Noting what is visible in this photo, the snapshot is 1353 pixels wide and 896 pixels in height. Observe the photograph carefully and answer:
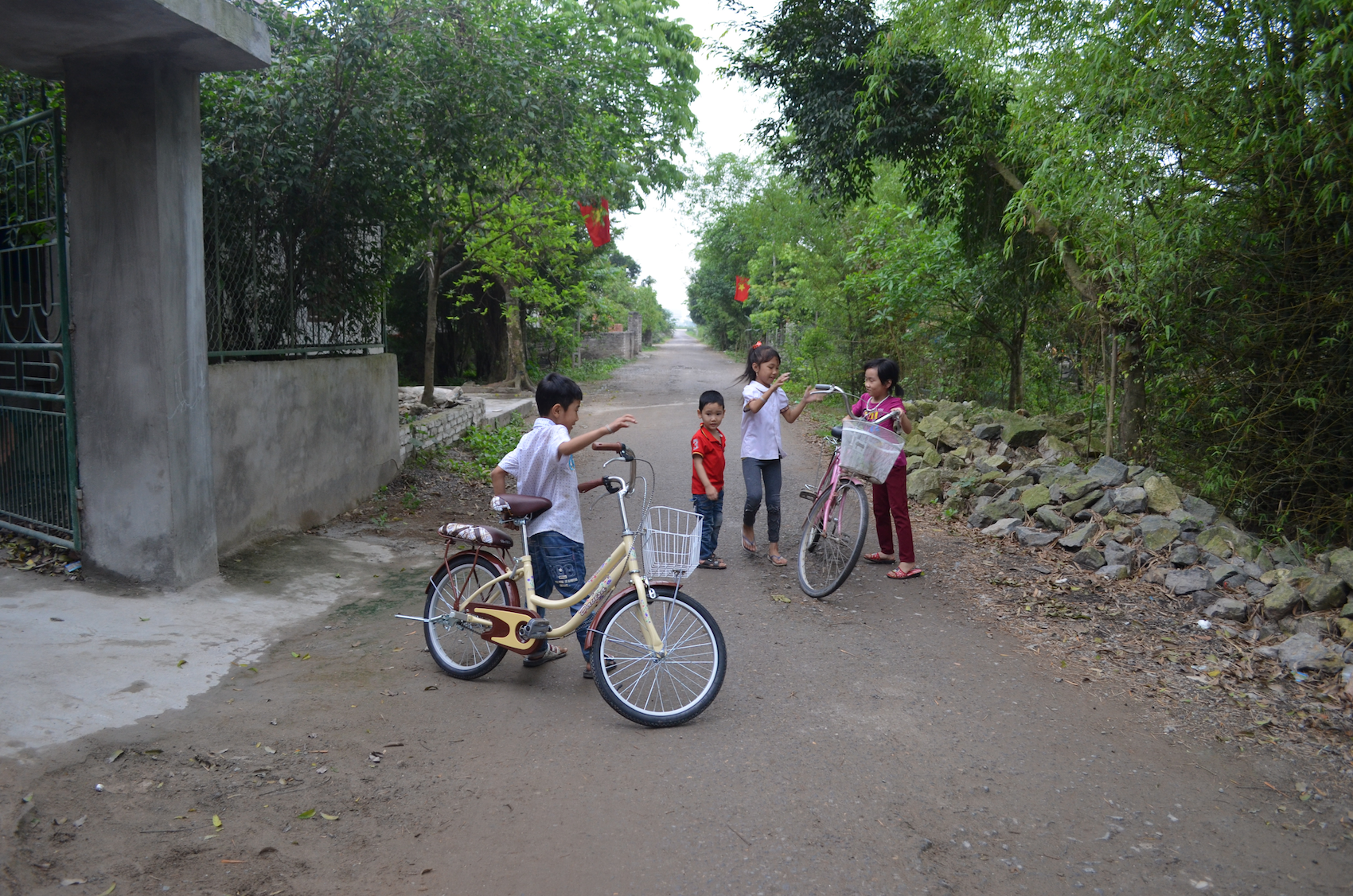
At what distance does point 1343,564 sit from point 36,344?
26.9 ft

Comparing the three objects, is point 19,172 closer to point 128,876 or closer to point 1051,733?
point 128,876

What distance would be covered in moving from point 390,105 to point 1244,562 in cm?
722

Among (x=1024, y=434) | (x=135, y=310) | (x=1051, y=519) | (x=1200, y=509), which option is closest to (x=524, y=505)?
(x=135, y=310)

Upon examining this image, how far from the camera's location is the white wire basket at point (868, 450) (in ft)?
19.4

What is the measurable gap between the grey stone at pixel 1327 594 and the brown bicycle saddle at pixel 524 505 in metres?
4.38

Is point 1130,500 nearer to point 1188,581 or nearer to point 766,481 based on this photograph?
point 1188,581

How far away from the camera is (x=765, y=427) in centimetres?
667

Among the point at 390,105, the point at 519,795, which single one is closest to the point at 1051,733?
the point at 519,795

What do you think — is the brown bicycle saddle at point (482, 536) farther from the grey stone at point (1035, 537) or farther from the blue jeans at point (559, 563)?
the grey stone at point (1035, 537)

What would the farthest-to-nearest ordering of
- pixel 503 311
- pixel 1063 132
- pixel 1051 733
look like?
pixel 503 311 < pixel 1063 132 < pixel 1051 733

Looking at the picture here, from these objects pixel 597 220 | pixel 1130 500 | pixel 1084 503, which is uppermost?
pixel 597 220

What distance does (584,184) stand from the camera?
13.8 metres

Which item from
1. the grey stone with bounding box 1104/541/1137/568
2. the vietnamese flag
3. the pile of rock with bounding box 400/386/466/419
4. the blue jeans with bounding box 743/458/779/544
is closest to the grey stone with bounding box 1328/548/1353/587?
the grey stone with bounding box 1104/541/1137/568

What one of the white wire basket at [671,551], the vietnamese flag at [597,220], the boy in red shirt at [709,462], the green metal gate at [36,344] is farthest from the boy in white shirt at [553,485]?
the vietnamese flag at [597,220]
